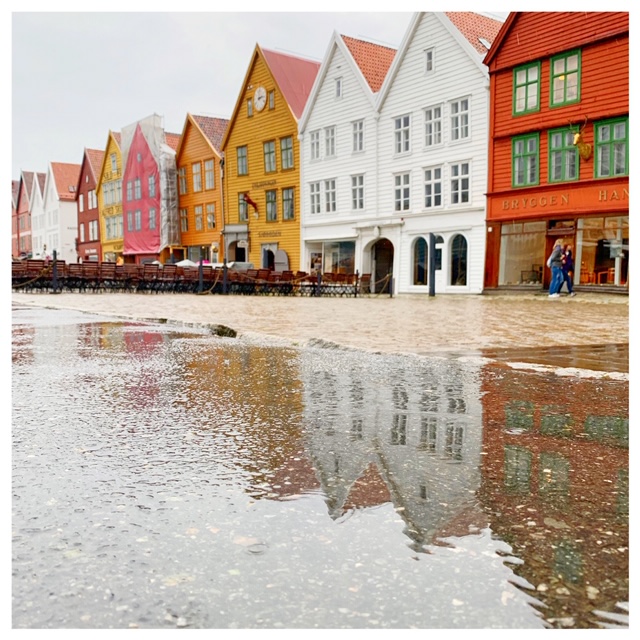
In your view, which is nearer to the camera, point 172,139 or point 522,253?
point 522,253

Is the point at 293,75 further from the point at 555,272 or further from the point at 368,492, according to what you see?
the point at 368,492

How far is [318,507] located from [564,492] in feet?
3.39

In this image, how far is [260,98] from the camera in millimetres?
40094

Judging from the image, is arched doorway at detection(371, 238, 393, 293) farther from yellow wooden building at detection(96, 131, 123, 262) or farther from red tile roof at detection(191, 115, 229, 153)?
yellow wooden building at detection(96, 131, 123, 262)

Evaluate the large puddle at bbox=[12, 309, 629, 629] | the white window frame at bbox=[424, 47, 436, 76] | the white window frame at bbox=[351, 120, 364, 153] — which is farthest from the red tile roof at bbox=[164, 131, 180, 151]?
the large puddle at bbox=[12, 309, 629, 629]

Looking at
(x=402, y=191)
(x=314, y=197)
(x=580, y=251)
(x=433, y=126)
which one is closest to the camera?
(x=580, y=251)

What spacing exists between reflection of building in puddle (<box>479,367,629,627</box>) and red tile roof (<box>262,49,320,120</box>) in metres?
35.6

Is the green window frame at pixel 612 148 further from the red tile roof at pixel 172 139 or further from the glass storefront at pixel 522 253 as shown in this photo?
the red tile roof at pixel 172 139

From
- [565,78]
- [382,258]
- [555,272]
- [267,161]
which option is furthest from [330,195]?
[555,272]

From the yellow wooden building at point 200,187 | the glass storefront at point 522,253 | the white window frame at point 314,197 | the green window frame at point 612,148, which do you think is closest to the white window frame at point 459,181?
the glass storefront at point 522,253

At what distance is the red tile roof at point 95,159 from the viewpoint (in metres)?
61.3

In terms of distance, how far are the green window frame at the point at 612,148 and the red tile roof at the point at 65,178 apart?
56619 millimetres
